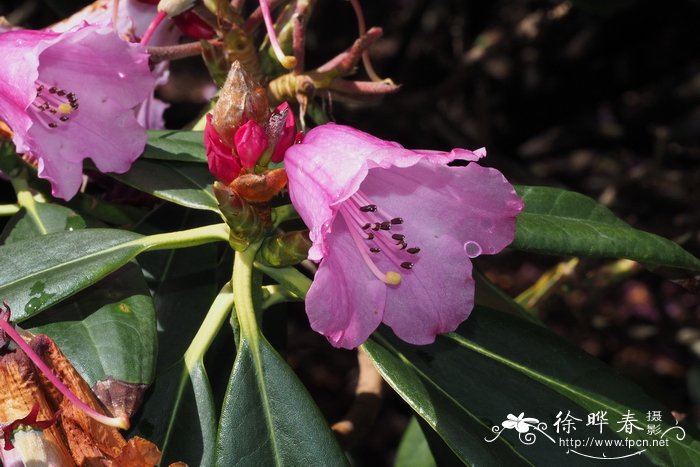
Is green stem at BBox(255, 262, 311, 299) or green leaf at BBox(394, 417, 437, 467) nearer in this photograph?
green stem at BBox(255, 262, 311, 299)

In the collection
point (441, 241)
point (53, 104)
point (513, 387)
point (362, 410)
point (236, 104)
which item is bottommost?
point (362, 410)

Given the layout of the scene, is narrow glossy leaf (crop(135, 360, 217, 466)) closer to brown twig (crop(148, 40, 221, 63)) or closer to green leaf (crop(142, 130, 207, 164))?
green leaf (crop(142, 130, 207, 164))

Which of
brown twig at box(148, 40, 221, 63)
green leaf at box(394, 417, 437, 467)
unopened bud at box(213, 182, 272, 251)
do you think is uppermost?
brown twig at box(148, 40, 221, 63)

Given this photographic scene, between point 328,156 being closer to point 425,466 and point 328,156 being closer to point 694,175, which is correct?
point 425,466

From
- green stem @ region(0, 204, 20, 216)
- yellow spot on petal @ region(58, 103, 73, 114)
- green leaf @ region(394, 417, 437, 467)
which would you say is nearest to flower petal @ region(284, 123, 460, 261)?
yellow spot on petal @ region(58, 103, 73, 114)

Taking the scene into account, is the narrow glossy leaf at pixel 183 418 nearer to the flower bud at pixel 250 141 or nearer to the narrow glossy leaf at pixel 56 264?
the narrow glossy leaf at pixel 56 264

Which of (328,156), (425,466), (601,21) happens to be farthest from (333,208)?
(601,21)

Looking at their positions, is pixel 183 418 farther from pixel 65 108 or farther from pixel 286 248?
pixel 65 108

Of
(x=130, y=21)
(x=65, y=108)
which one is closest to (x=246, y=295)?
(x=65, y=108)
